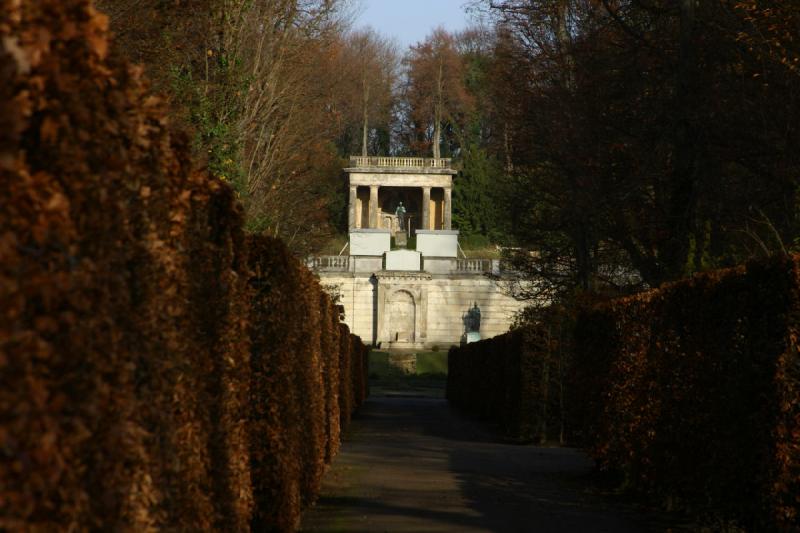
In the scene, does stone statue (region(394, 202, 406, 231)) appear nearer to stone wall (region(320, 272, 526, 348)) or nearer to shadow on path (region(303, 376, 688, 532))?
stone wall (region(320, 272, 526, 348))

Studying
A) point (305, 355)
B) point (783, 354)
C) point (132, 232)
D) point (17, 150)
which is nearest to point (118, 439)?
point (132, 232)

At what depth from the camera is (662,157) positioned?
22.0 metres

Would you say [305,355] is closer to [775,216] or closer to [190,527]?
[190,527]

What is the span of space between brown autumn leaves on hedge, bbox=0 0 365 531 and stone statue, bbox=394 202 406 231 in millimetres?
84018

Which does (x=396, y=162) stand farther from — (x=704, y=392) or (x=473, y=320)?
(x=704, y=392)

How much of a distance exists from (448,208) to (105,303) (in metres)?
84.3

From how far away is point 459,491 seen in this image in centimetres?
1348

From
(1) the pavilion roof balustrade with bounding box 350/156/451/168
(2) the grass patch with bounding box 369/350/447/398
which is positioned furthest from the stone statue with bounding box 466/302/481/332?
(1) the pavilion roof balustrade with bounding box 350/156/451/168

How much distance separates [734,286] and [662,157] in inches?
474

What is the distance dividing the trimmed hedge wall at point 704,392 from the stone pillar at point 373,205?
7288 centimetres

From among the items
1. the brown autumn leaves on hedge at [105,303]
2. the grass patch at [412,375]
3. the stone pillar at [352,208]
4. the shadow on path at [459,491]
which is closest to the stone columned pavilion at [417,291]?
the grass patch at [412,375]

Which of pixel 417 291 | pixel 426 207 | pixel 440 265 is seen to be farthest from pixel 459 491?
pixel 426 207

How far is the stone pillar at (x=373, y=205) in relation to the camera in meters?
90.2

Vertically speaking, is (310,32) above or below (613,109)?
above
